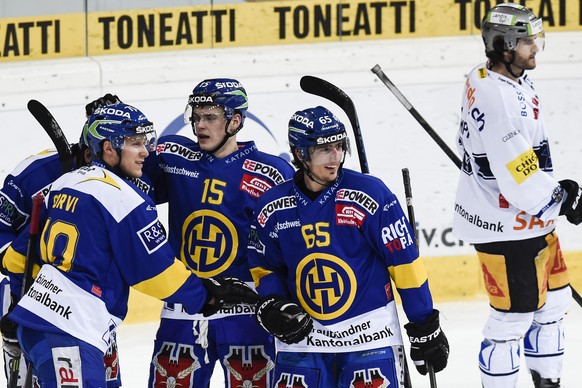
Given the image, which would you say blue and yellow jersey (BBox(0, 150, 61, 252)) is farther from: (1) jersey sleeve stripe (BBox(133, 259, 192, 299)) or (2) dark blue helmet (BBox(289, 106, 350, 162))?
(2) dark blue helmet (BBox(289, 106, 350, 162))

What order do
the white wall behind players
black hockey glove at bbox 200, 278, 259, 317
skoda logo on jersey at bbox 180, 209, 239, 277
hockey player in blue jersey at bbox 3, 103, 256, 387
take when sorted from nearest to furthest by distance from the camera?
hockey player in blue jersey at bbox 3, 103, 256, 387
black hockey glove at bbox 200, 278, 259, 317
skoda logo on jersey at bbox 180, 209, 239, 277
the white wall behind players

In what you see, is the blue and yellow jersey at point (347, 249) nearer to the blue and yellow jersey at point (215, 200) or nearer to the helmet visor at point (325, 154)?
the helmet visor at point (325, 154)

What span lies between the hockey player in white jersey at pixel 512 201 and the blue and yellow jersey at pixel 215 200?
0.75 metres

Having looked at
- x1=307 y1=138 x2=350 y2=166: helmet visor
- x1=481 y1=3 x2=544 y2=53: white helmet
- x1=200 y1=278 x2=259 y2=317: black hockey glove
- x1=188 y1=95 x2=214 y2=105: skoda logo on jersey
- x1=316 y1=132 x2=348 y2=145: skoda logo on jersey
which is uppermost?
x1=481 y1=3 x2=544 y2=53: white helmet

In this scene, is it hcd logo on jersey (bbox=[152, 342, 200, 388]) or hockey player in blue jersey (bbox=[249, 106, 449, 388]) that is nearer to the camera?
hockey player in blue jersey (bbox=[249, 106, 449, 388])

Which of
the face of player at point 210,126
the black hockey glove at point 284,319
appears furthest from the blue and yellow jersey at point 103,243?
the face of player at point 210,126

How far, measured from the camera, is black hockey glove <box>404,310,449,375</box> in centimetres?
453

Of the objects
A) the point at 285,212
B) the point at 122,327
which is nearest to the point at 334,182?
the point at 285,212

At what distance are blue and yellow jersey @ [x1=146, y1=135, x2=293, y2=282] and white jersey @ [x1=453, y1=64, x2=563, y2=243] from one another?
73cm

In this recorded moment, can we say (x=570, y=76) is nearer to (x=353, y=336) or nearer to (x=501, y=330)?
(x=501, y=330)

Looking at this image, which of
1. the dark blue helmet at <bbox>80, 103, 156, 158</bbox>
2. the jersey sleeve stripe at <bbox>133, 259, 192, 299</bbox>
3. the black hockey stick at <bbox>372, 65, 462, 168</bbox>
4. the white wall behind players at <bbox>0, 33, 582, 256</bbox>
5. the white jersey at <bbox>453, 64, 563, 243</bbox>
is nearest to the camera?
the jersey sleeve stripe at <bbox>133, 259, 192, 299</bbox>

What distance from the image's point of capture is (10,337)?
4957 mm

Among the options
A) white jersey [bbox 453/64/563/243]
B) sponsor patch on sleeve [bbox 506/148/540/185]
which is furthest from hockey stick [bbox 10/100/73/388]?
sponsor patch on sleeve [bbox 506/148/540/185]

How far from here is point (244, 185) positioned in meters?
5.02
